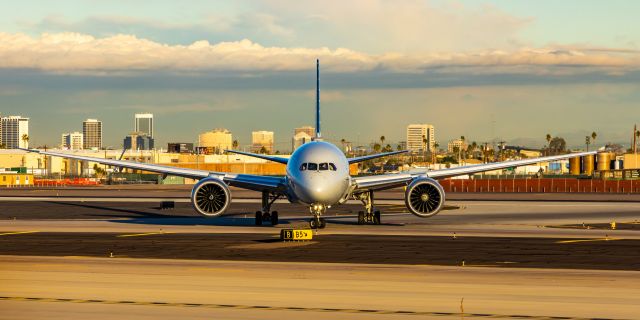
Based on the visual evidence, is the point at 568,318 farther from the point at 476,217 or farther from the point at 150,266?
the point at 476,217

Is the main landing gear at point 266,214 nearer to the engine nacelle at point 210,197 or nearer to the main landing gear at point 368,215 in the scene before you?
the engine nacelle at point 210,197

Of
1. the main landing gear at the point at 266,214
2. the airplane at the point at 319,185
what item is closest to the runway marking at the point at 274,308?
the airplane at the point at 319,185

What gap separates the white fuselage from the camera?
4791cm

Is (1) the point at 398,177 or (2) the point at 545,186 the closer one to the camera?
(1) the point at 398,177

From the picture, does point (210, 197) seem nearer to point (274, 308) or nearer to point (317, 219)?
point (317, 219)

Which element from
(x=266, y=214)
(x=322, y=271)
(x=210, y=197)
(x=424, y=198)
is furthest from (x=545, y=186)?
(x=322, y=271)

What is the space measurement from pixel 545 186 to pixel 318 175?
3772 inches

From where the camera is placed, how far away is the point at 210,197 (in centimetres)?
5194

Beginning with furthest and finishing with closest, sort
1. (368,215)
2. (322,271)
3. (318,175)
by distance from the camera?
(368,215), (318,175), (322,271)

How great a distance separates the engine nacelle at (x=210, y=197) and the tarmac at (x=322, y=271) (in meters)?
1.32

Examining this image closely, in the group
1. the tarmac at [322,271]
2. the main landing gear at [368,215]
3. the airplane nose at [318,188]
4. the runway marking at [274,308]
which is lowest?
the runway marking at [274,308]

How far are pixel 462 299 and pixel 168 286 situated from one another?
7.92m

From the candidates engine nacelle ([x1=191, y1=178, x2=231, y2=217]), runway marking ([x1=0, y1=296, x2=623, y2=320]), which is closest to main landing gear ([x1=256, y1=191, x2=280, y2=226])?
engine nacelle ([x1=191, y1=178, x2=231, y2=217])

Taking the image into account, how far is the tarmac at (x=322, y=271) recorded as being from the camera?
72.7ft
